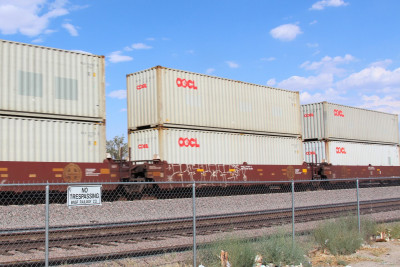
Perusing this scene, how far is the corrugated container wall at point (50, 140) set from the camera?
1295 cm

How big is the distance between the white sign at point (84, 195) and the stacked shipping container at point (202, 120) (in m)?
10.8

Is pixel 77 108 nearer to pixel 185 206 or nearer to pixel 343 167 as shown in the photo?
pixel 185 206

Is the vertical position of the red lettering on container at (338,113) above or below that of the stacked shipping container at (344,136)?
above

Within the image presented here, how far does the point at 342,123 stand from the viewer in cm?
2738

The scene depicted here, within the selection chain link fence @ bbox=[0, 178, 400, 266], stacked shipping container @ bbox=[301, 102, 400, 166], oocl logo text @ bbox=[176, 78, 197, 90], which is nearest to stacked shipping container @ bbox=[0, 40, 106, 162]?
chain link fence @ bbox=[0, 178, 400, 266]

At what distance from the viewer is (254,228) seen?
10.9 m

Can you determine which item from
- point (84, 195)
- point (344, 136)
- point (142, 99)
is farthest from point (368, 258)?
point (344, 136)

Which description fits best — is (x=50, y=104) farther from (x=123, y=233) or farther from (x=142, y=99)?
(x=123, y=233)

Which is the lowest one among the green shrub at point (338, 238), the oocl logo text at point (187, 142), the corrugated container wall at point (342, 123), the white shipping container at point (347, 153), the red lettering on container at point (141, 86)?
the green shrub at point (338, 238)

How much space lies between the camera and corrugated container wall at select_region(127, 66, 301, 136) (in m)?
17.9

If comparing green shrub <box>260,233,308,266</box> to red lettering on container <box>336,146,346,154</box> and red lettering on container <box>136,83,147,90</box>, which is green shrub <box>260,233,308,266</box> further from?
red lettering on container <box>336,146,346,154</box>

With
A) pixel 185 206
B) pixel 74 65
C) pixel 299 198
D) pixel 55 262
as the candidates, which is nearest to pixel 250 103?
pixel 299 198

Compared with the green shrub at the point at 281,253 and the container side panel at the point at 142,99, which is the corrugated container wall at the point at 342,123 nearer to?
the container side panel at the point at 142,99

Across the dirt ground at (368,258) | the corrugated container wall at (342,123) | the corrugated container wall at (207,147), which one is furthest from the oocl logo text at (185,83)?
the dirt ground at (368,258)
